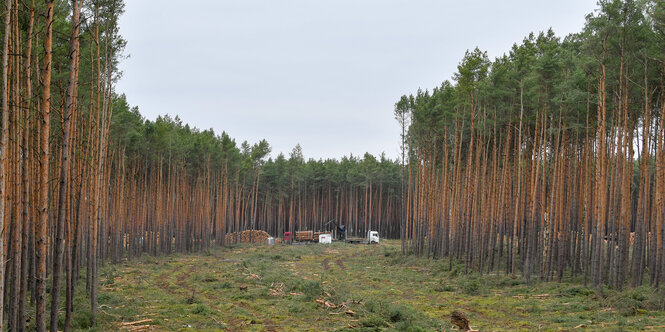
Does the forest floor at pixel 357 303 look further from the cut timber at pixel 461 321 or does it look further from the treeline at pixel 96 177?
the treeline at pixel 96 177

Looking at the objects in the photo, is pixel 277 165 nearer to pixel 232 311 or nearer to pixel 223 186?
pixel 223 186

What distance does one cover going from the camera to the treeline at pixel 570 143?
18.8 meters

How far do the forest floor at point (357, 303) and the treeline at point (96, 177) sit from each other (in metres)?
2.08

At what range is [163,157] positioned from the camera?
40.9m

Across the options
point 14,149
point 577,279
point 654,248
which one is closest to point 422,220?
point 577,279

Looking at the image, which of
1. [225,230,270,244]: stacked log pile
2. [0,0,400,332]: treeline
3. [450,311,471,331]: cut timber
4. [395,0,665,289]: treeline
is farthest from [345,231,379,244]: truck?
[450,311,471,331]: cut timber

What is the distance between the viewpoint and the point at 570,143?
2755cm

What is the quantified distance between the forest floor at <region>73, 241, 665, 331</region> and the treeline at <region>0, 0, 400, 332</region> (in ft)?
6.84

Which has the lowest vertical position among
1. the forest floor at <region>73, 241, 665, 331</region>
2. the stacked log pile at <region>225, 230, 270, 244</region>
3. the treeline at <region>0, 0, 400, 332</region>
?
the stacked log pile at <region>225, 230, 270, 244</region>

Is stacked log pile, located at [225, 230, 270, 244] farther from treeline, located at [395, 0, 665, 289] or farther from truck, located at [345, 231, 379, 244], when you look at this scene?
treeline, located at [395, 0, 665, 289]

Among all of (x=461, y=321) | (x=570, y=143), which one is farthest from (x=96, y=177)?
(x=570, y=143)

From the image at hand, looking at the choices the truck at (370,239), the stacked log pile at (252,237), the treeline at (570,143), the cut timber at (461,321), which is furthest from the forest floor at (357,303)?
the stacked log pile at (252,237)

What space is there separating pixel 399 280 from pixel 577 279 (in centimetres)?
864

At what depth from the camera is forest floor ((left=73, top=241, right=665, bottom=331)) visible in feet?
47.1
